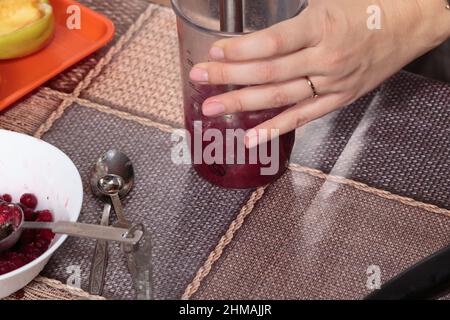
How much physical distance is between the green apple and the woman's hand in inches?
14.0

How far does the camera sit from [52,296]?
0.75 m

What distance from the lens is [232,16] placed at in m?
0.75

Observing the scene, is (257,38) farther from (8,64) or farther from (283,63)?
(8,64)

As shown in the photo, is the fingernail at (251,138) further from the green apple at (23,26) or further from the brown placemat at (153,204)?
the green apple at (23,26)

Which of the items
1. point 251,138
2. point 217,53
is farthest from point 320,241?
point 217,53

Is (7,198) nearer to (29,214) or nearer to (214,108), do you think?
(29,214)

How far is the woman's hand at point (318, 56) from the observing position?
715mm

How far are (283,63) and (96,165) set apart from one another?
10.0 inches

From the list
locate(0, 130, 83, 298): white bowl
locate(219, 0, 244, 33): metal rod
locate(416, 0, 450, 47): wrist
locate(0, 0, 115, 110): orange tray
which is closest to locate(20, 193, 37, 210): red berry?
locate(0, 130, 83, 298): white bowl

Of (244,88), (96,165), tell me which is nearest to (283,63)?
(244,88)

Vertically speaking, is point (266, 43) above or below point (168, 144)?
above

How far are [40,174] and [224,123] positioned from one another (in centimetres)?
21

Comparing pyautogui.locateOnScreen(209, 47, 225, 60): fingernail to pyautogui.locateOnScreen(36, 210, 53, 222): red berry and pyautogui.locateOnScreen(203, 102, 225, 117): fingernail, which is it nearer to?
pyautogui.locateOnScreen(203, 102, 225, 117): fingernail

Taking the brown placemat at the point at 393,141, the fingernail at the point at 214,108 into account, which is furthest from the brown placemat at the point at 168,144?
the fingernail at the point at 214,108
